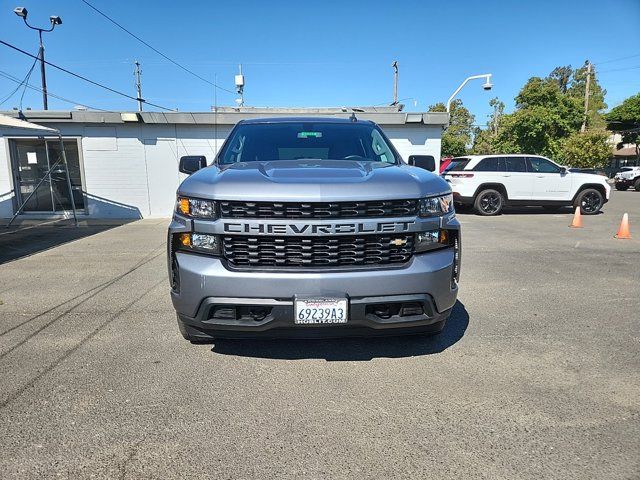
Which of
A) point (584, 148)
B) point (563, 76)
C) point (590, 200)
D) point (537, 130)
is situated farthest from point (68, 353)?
point (563, 76)

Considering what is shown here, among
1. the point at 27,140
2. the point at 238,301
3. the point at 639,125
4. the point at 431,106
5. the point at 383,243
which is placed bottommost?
the point at 238,301

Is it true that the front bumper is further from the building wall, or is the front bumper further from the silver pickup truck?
the building wall

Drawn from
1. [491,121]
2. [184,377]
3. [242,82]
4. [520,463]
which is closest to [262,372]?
[184,377]

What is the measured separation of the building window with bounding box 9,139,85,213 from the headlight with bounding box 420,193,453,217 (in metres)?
13.3

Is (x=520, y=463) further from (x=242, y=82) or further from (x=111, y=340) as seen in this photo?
(x=242, y=82)

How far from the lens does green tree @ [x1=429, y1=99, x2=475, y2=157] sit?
4803cm

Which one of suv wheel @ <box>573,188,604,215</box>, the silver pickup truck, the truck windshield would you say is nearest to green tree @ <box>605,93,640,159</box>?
suv wheel @ <box>573,188,604,215</box>

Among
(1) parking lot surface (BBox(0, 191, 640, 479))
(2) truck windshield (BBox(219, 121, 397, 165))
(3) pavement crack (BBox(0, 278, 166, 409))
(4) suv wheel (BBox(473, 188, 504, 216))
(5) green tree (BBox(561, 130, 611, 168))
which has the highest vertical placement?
(5) green tree (BBox(561, 130, 611, 168))

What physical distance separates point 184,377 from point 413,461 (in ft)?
5.64

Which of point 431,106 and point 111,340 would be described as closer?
point 111,340

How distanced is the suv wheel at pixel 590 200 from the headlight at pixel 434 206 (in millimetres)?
12869

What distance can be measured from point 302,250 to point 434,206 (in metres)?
0.98

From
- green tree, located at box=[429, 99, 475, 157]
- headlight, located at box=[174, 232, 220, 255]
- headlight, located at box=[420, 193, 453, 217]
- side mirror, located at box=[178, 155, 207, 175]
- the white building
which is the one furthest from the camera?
green tree, located at box=[429, 99, 475, 157]

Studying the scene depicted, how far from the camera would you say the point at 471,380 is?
3086 mm
